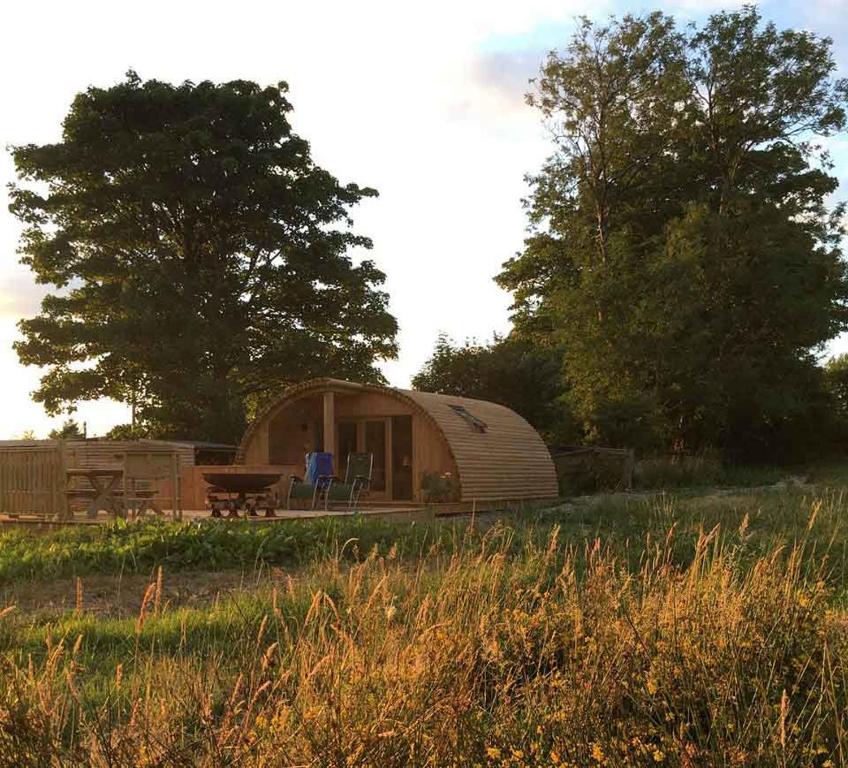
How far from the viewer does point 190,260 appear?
89.0 feet

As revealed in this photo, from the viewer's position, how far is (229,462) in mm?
23531

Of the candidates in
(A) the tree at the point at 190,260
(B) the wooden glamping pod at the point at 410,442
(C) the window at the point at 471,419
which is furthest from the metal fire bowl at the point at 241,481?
(A) the tree at the point at 190,260

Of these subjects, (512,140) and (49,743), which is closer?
(49,743)

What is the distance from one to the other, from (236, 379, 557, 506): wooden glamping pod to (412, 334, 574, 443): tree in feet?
14.5

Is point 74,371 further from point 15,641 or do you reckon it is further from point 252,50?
point 15,641

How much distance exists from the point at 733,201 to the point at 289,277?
A: 13.2m

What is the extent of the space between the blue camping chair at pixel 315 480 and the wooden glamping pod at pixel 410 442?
44.1 inches

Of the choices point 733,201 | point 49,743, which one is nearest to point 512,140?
point 49,743

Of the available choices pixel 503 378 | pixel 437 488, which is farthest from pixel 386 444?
pixel 503 378

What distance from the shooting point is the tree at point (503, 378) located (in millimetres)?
25547

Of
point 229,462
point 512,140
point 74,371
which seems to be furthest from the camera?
point 74,371

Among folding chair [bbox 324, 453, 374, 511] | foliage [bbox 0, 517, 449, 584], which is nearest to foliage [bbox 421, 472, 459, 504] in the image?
folding chair [bbox 324, 453, 374, 511]

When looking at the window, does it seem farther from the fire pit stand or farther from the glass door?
the fire pit stand

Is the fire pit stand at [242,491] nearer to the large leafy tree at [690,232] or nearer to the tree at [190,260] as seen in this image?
the tree at [190,260]
